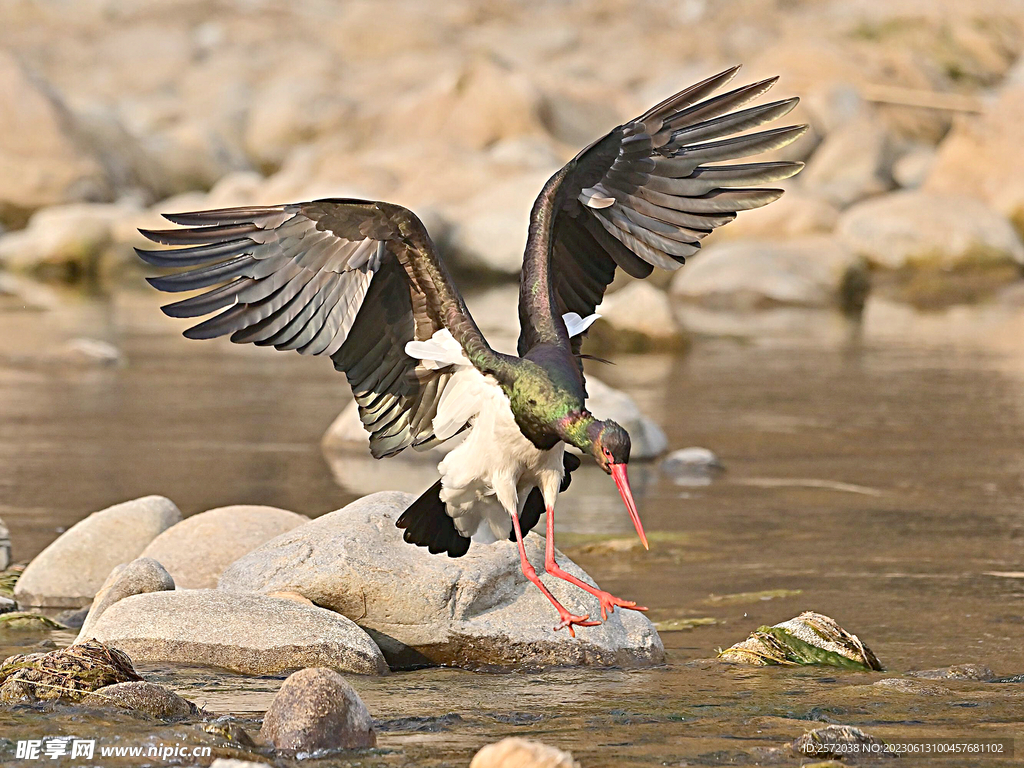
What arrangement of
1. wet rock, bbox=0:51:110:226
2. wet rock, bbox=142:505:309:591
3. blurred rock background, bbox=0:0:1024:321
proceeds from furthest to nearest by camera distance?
wet rock, bbox=0:51:110:226 < blurred rock background, bbox=0:0:1024:321 < wet rock, bbox=142:505:309:591

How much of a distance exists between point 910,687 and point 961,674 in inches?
12.4

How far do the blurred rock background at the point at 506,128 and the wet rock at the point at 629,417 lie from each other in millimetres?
5480

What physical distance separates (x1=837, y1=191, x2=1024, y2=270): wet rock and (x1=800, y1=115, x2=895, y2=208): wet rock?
14.6ft

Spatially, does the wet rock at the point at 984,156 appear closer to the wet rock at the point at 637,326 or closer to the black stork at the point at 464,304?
the wet rock at the point at 637,326

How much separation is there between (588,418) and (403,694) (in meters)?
1.19

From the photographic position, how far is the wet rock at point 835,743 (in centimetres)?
497

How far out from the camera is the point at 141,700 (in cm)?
525

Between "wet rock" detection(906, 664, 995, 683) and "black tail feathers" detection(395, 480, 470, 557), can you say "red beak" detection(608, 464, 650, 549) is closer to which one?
"black tail feathers" detection(395, 480, 470, 557)

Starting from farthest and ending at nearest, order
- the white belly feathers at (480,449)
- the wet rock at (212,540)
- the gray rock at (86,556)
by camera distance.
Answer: the gray rock at (86,556) < the wet rock at (212,540) < the white belly feathers at (480,449)

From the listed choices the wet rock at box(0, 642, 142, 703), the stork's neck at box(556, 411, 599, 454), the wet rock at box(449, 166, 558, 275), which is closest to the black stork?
the stork's neck at box(556, 411, 599, 454)

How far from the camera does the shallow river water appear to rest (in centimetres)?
543

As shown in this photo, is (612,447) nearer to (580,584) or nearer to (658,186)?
(580,584)

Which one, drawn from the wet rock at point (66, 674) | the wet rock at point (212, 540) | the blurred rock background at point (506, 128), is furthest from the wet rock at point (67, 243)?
the wet rock at point (66, 674)

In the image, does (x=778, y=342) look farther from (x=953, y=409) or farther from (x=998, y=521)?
(x=998, y=521)
